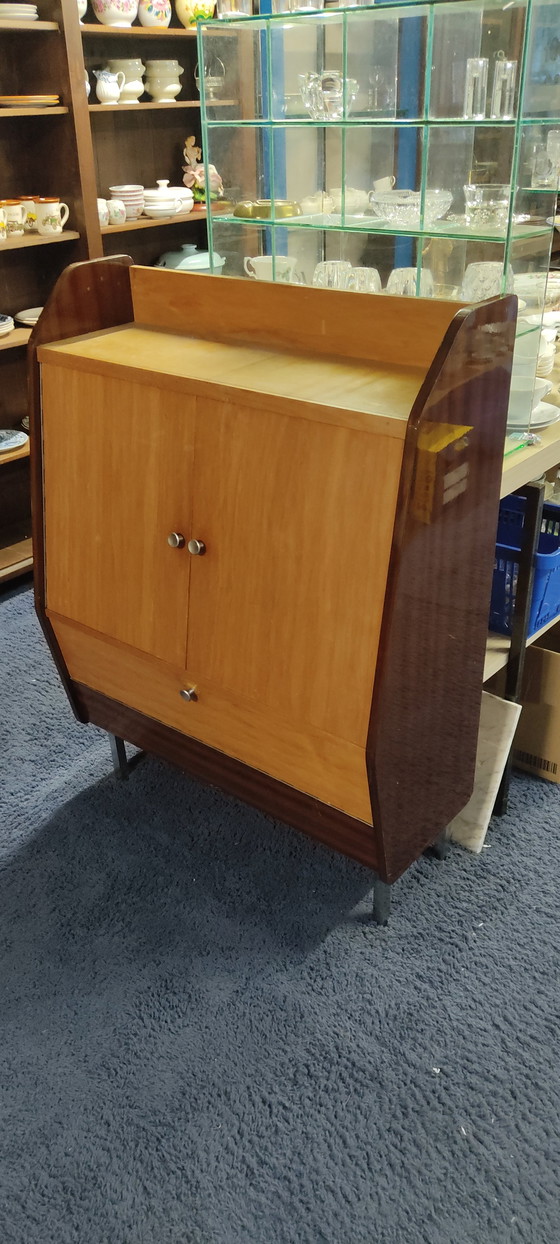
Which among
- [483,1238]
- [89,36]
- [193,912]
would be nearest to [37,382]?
[193,912]

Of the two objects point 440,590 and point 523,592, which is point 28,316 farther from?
point 440,590

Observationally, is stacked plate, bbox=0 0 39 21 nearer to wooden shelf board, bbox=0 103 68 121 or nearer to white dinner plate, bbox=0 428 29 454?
wooden shelf board, bbox=0 103 68 121

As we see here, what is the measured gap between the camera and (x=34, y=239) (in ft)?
8.57

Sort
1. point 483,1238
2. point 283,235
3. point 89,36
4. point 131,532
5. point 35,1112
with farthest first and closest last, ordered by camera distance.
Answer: point 89,36, point 283,235, point 131,532, point 35,1112, point 483,1238

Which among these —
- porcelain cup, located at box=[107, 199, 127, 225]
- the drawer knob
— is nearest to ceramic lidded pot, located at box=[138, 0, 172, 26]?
porcelain cup, located at box=[107, 199, 127, 225]

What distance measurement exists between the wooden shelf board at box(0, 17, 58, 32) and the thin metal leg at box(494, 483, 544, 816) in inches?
71.6

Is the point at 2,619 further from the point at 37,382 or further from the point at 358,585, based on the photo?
the point at 358,585

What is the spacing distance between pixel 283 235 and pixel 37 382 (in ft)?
2.40

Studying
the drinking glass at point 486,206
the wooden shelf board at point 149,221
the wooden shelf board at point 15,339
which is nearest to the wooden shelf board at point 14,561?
the wooden shelf board at point 15,339

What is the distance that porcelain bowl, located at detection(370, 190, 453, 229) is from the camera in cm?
175

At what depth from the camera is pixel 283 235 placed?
2.03 metres

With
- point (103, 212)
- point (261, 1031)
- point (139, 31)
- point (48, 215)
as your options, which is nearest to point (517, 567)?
point (261, 1031)

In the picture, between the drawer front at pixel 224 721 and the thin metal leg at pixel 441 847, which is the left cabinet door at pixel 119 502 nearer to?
the drawer front at pixel 224 721

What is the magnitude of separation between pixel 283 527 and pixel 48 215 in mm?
1791
